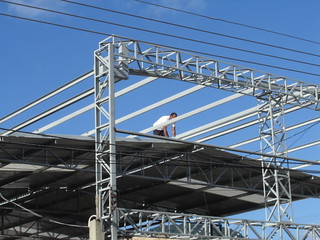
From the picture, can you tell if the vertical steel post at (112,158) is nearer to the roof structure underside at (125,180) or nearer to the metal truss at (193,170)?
the roof structure underside at (125,180)

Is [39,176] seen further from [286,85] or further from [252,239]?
[286,85]

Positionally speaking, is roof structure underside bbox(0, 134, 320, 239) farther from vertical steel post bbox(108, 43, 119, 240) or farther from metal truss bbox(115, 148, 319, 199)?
vertical steel post bbox(108, 43, 119, 240)

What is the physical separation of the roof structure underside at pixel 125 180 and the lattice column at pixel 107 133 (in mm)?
541

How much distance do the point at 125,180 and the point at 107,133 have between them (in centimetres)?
648

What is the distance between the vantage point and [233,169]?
93.9ft

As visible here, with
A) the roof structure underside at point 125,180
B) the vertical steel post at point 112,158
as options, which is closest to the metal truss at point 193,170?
the roof structure underside at point 125,180

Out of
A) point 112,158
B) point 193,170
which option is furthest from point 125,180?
point 112,158

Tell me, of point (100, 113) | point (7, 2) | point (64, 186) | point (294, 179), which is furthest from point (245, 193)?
point (7, 2)

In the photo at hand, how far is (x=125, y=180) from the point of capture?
28891mm

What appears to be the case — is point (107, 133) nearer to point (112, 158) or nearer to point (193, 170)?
point (112, 158)

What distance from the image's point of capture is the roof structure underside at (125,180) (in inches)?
963

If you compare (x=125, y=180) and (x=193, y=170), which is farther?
(x=125, y=180)

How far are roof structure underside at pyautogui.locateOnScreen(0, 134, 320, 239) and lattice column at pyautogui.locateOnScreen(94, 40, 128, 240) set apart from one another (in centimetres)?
54

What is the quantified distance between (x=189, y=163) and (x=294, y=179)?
19.8 feet
